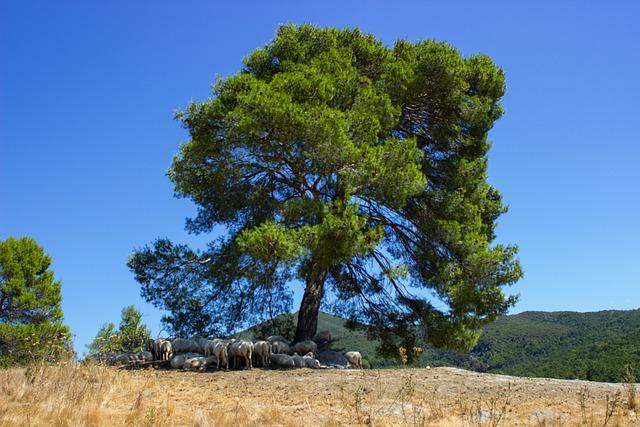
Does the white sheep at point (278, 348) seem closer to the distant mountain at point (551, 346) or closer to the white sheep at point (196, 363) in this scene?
the white sheep at point (196, 363)

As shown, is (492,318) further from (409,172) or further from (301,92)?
(301,92)

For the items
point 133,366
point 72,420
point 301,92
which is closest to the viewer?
point 72,420

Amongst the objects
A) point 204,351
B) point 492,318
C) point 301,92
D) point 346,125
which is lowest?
point 204,351

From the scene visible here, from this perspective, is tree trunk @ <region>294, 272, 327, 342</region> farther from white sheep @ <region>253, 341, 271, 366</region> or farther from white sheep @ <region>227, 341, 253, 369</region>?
white sheep @ <region>227, 341, 253, 369</region>

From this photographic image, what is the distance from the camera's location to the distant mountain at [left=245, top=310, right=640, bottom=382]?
3988cm

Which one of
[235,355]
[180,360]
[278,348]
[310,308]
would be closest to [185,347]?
[180,360]

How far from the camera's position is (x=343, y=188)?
1634 cm

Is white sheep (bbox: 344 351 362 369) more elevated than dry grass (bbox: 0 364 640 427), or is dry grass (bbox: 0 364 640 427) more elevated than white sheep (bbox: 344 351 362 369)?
white sheep (bbox: 344 351 362 369)

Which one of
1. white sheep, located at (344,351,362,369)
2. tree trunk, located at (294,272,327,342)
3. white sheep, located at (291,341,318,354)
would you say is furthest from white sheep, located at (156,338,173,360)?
white sheep, located at (344,351,362,369)

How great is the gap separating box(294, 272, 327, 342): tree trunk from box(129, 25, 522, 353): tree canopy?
44 mm

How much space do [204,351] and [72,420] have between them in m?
7.55

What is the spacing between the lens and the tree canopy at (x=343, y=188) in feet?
49.9

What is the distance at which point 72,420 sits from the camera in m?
7.44

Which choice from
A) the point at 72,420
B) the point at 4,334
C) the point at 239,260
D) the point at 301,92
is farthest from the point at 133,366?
the point at 4,334
